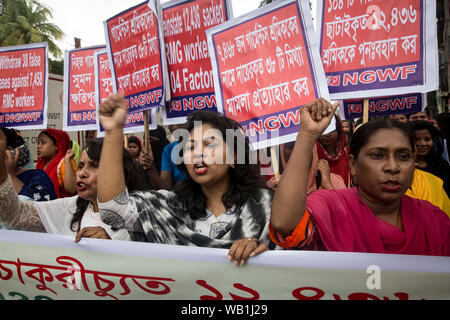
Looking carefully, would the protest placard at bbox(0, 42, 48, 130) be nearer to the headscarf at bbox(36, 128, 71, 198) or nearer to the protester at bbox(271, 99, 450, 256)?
the headscarf at bbox(36, 128, 71, 198)

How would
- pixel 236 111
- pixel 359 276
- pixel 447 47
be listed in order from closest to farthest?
pixel 359 276, pixel 236 111, pixel 447 47

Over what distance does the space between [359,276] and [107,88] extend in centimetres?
404

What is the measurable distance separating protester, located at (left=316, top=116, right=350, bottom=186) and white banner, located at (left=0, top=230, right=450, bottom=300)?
174cm

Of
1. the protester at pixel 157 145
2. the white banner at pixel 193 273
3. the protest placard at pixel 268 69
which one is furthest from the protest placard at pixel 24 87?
the white banner at pixel 193 273

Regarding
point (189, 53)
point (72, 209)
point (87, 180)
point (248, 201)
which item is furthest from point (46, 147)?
point (248, 201)

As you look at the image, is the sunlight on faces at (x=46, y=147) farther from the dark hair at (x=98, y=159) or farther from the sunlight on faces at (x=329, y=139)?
the sunlight on faces at (x=329, y=139)

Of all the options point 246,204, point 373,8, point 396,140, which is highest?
point 373,8

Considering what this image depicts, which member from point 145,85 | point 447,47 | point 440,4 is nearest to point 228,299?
point 145,85

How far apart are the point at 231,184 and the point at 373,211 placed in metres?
0.69

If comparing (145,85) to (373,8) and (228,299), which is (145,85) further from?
(228,299)

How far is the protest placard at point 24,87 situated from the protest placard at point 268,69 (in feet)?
8.98

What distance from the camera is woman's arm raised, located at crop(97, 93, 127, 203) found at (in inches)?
59.6

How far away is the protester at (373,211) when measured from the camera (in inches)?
52.0
